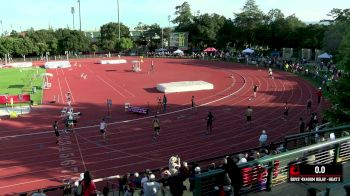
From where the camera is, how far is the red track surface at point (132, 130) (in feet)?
61.2

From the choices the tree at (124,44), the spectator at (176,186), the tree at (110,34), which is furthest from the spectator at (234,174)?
the tree at (110,34)

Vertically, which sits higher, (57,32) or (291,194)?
(57,32)

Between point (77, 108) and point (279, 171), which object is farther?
point (77, 108)

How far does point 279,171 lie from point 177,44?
254 feet

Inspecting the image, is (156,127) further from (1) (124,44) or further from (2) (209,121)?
(1) (124,44)

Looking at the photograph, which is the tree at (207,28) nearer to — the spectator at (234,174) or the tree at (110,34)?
the tree at (110,34)

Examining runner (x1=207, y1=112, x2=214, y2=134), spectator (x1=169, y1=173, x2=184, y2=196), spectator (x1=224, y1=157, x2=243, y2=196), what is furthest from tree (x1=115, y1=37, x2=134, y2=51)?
spectator (x1=224, y1=157, x2=243, y2=196)

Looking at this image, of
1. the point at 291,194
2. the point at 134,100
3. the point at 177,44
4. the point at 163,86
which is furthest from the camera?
the point at 177,44

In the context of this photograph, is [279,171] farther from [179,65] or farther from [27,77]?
[179,65]

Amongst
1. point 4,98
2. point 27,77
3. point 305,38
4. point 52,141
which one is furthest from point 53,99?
point 305,38

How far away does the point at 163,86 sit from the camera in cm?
3806

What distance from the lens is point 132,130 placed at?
25.0 meters
